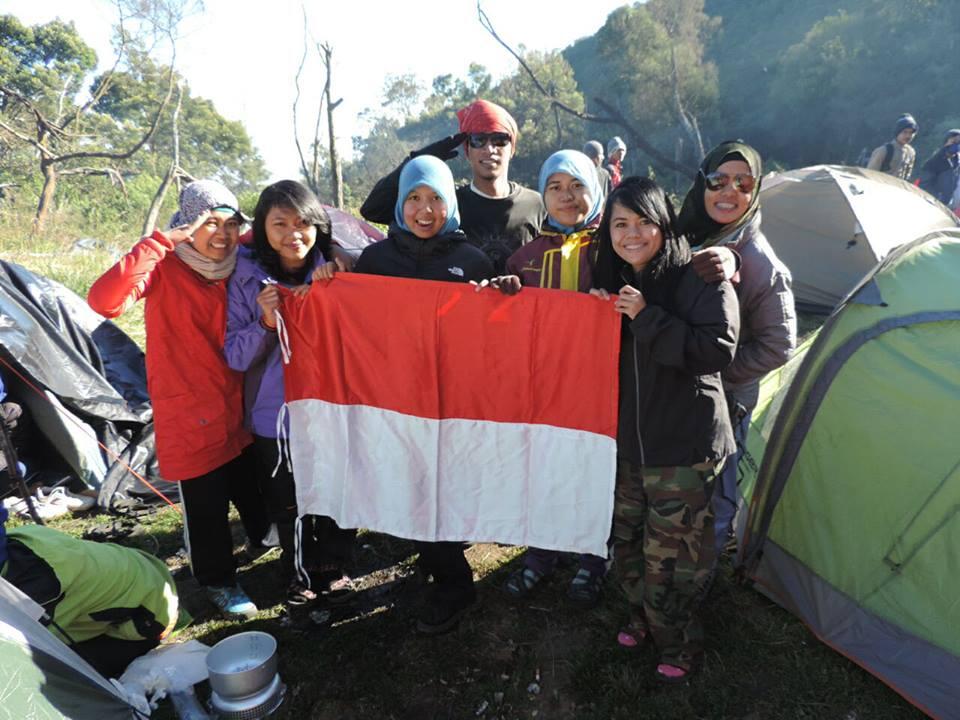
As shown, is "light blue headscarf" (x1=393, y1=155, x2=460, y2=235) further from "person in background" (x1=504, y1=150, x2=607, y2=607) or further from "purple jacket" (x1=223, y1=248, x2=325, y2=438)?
"purple jacket" (x1=223, y1=248, x2=325, y2=438)

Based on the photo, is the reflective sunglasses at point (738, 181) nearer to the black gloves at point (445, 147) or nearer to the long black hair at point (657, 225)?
the long black hair at point (657, 225)

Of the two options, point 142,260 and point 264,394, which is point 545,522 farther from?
point 142,260

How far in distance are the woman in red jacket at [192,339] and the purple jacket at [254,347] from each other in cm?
9

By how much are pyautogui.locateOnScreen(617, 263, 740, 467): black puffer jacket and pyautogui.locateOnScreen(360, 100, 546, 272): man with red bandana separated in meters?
1.04

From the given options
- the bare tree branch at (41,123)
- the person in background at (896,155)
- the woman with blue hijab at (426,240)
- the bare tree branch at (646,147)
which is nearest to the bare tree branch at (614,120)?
the bare tree branch at (646,147)

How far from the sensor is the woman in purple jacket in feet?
9.05

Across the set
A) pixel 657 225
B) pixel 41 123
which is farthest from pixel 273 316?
pixel 41 123

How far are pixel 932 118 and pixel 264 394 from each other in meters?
32.1

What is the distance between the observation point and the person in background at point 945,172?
10.0 m

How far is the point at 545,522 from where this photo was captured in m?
2.77

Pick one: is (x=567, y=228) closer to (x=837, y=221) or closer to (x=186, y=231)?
(x=186, y=231)

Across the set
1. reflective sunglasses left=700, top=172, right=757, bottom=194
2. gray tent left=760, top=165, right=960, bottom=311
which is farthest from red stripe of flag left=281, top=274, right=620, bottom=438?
gray tent left=760, top=165, right=960, bottom=311

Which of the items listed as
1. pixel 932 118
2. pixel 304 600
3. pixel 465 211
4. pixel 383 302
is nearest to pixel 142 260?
pixel 383 302

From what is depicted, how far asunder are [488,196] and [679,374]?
63.7 inches
